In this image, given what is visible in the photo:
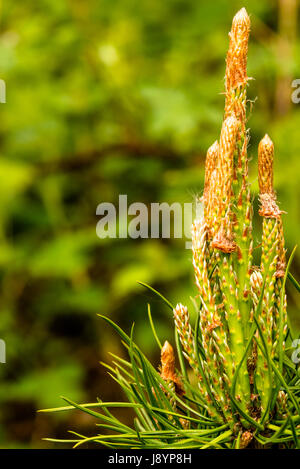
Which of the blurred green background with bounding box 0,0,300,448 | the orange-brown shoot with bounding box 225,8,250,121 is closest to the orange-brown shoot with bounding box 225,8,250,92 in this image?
the orange-brown shoot with bounding box 225,8,250,121

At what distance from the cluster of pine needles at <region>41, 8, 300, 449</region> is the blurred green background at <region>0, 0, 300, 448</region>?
4.01 ft

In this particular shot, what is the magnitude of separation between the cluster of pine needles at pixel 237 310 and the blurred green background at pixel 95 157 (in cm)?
122

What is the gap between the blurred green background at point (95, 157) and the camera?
5.78 ft

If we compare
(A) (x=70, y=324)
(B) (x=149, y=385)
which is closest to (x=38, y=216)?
(A) (x=70, y=324)

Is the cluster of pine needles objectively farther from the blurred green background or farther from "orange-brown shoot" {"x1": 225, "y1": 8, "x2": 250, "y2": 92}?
the blurred green background

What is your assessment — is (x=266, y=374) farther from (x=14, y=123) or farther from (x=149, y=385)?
(x=14, y=123)

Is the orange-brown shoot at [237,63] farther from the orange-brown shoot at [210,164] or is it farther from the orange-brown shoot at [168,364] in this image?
the orange-brown shoot at [168,364]

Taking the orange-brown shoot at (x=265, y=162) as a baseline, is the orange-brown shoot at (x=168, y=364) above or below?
below

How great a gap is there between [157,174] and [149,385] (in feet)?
5.52

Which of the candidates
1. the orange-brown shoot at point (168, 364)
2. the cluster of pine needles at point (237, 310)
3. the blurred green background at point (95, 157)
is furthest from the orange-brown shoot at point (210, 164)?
the blurred green background at point (95, 157)

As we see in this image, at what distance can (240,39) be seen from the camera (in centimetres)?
37

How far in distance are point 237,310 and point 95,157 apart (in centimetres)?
162

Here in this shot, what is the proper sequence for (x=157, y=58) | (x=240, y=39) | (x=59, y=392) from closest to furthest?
(x=240, y=39) → (x=59, y=392) → (x=157, y=58)

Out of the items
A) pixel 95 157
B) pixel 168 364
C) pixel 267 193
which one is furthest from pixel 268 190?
pixel 95 157
